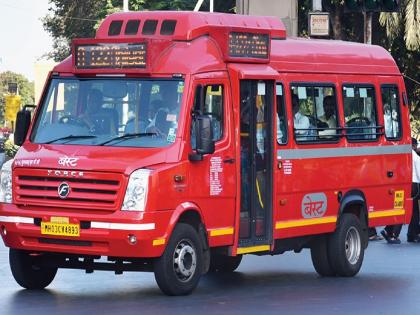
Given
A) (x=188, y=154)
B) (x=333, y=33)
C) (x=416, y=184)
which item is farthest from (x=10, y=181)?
(x=333, y=33)

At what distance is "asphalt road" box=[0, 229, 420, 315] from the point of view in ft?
42.4

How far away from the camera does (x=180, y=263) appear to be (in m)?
13.7

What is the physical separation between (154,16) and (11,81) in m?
149

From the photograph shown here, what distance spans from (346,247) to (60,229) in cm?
470

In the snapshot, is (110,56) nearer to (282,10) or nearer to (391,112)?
(391,112)

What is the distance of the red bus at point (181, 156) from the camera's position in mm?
13453

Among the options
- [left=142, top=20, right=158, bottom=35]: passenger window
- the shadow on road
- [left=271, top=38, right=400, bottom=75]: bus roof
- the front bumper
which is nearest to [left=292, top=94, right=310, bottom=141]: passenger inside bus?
[left=271, top=38, right=400, bottom=75]: bus roof

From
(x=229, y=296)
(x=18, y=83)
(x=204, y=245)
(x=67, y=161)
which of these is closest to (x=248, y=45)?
(x=204, y=245)

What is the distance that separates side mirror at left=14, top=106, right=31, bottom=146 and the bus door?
225 cm

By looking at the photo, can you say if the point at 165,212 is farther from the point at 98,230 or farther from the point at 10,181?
the point at 10,181

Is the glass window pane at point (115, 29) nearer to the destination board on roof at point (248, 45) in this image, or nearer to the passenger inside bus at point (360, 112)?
the destination board on roof at point (248, 45)

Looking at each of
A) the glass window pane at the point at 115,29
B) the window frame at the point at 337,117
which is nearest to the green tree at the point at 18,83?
the window frame at the point at 337,117

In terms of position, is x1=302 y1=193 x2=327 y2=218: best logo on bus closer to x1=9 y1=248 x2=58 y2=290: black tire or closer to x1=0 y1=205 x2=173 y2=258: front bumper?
x1=0 y1=205 x2=173 y2=258: front bumper

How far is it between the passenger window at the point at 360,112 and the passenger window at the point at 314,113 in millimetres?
316
